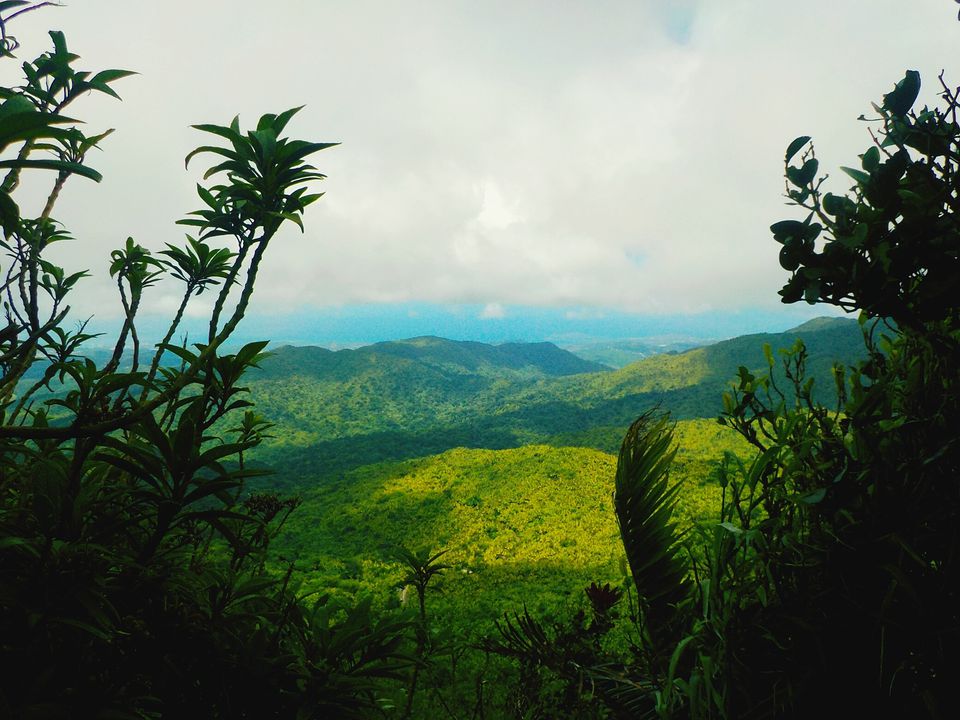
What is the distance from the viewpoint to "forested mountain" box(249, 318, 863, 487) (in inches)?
2314

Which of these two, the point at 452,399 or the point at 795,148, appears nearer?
the point at 795,148

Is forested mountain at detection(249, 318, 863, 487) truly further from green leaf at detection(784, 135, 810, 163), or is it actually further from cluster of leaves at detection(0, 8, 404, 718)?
green leaf at detection(784, 135, 810, 163)

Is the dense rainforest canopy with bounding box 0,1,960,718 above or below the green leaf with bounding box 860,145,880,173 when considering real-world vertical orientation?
below

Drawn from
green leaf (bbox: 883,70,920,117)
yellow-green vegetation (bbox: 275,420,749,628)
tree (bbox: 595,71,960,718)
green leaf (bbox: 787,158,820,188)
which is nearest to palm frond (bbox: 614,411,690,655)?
tree (bbox: 595,71,960,718)

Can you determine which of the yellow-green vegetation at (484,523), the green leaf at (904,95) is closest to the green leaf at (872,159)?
the green leaf at (904,95)

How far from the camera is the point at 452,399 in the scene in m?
106

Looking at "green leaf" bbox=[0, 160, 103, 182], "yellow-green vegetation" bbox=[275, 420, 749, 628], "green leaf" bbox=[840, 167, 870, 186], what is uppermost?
"green leaf" bbox=[840, 167, 870, 186]

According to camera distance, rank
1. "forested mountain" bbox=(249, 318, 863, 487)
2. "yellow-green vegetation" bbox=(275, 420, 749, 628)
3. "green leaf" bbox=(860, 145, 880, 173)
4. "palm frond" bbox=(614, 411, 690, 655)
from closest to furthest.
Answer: "green leaf" bbox=(860, 145, 880, 173) < "palm frond" bbox=(614, 411, 690, 655) < "yellow-green vegetation" bbox=(275, 420, 749, 628) < "forested mountain" bbox=(249, 318, 863, 487)

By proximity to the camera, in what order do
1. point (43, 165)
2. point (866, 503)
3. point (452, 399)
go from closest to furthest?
1. point (43, 165)
2. point (866, 503)
3. point (452, 399)

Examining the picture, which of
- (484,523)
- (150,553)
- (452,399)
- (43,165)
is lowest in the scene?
(484,523)

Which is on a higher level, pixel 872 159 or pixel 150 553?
pixel 872 159

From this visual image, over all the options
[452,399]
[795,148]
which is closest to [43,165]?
[795,148]

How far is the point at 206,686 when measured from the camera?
1.67m

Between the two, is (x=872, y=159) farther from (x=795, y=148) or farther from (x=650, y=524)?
(x=650, y=524)
